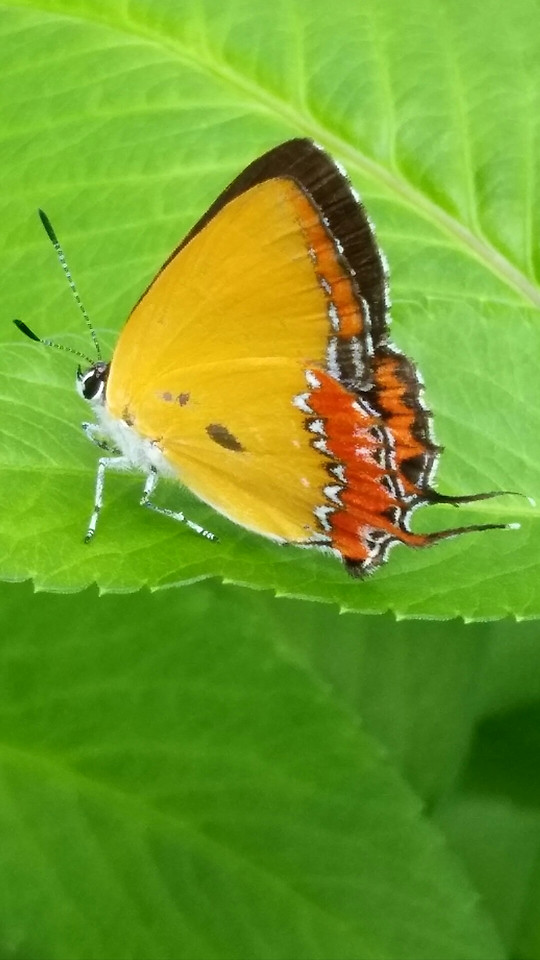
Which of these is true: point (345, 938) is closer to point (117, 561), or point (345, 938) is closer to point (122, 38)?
point (117, 561)

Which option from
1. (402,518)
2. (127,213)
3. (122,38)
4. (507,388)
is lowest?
(402,518)

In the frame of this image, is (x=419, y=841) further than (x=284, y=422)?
Yes

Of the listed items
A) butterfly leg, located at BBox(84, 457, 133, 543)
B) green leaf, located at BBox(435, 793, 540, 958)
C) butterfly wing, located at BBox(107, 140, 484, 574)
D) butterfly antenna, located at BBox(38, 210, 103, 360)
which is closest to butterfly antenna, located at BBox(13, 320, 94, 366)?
butterfly antenna, located at BBox(38, 210, 103, 360)

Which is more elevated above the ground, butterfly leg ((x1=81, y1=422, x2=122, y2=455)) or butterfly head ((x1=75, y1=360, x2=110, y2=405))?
butterfly head ((x1=75, y1=360, x2=110, y2=405))

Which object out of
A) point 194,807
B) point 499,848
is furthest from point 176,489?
point 499,848

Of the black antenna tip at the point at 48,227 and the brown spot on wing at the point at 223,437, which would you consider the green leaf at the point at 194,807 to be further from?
the black antenna tip at the point at 48,227

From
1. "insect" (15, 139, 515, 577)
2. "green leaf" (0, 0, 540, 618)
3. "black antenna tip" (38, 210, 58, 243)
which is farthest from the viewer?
"green leaf" (0, 0, 540, 618)

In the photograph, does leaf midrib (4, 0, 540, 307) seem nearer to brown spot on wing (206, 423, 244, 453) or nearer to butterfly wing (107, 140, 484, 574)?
butterfly wing (107, 140, 484, 574)

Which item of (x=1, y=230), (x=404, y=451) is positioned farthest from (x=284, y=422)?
(x=1, y=230)
